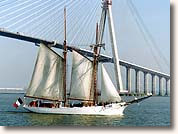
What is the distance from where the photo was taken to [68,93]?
414 inches

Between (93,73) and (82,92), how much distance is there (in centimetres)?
50

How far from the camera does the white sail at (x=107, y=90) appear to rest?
8.65 metres

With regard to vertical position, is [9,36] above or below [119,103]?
above

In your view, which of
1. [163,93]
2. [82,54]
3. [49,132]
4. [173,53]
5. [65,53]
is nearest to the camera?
[49,132]

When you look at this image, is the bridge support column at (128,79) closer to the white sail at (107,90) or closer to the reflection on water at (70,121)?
the reflection on water at (70,121)

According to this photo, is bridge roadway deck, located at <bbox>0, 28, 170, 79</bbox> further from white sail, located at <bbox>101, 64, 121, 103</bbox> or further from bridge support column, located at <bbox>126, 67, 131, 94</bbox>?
white sail, located at <bbox>101, 64, 121, 103</bbox>

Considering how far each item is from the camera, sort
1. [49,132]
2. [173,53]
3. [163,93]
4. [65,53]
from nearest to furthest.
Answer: [49,132] → [173,53] → [163,93] → [65,53]

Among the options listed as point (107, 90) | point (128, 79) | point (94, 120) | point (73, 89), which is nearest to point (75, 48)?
point (107, 90)

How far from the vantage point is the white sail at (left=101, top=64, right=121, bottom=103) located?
28.4 ft

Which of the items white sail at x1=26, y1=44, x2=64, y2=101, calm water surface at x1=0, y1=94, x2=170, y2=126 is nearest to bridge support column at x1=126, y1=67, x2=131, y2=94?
calm water surface at x1=0, y1=94, x2=170, y2=126

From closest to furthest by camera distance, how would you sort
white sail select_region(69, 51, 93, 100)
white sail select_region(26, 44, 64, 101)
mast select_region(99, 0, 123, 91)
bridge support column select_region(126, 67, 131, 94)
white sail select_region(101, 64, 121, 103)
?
1. bridge support column select_region(126, 67, 131, 94)
2. mast select_region(99, 0, 123, 91)
3. white sail select_region(101, 64, 121, 103)
4. white sail select_region(26, 44, 64, 101)
5. white sail select_region(69, 51, 93, 100)

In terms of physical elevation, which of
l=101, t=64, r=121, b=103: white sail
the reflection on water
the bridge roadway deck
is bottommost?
the reflection on water

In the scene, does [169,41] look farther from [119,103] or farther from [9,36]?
[119,103]

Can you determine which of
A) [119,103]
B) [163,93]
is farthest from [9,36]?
[119,103]
